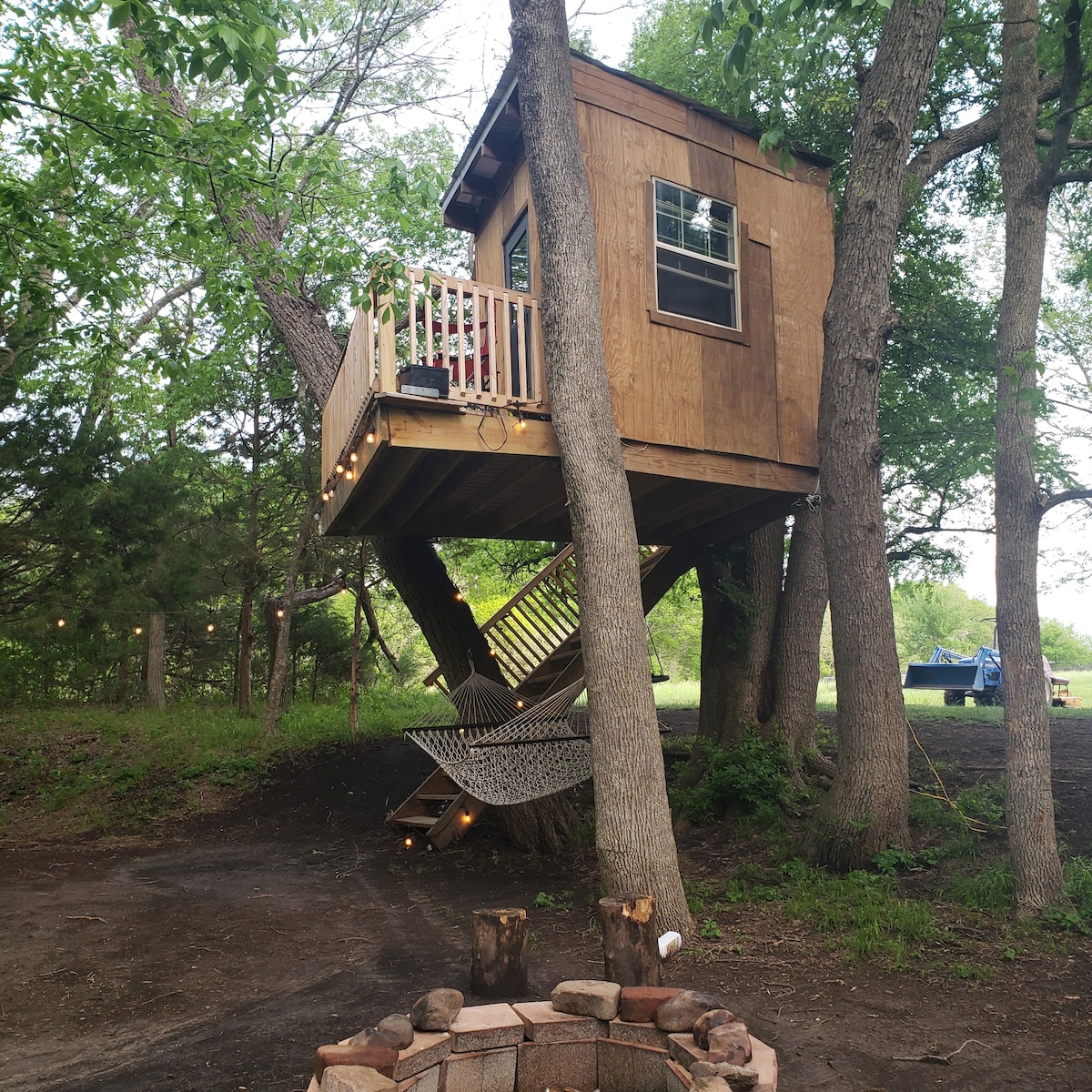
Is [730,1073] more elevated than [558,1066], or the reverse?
[730,1073]

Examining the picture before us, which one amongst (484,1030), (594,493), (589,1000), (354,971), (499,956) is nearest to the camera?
(484,1030)

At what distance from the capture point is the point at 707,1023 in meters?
2.79

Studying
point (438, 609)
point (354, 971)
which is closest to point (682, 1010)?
point (354, 971)

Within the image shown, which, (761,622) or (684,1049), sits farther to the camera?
(761,622)

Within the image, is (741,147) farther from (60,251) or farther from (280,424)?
(280,424)

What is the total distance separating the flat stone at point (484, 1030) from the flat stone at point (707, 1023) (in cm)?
60

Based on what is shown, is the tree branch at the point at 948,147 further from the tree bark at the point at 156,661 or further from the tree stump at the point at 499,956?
the tree bark at the point at 156,661

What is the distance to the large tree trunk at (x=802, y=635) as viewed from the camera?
24.0 ft

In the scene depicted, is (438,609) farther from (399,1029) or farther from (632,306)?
(399,1029)

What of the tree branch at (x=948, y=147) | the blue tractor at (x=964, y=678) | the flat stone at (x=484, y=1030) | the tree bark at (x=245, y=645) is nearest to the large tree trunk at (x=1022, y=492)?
the tree branch at (x=948, y=147)

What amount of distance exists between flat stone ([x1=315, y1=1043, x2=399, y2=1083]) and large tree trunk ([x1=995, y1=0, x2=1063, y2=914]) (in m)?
3.52

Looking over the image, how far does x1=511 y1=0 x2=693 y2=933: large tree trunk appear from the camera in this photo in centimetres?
456

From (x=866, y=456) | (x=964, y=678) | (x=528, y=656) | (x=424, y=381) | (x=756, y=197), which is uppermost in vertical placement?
(x=756, y=197)

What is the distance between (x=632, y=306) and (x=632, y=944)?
13.2 feet
